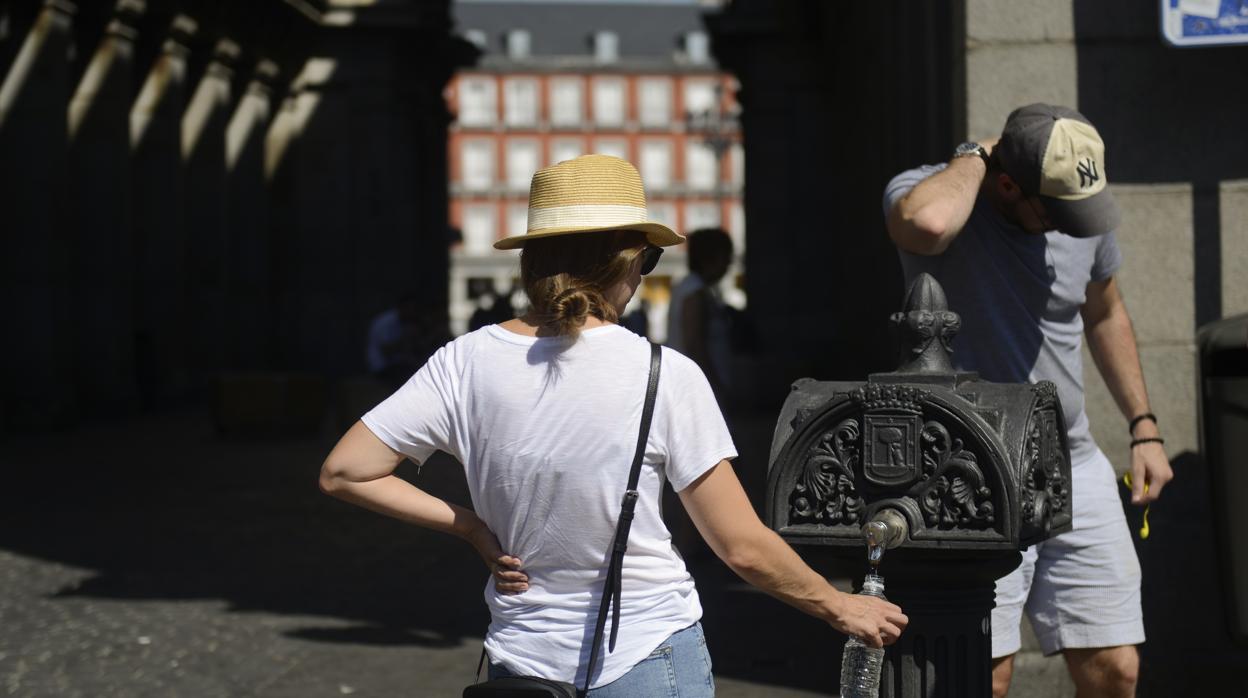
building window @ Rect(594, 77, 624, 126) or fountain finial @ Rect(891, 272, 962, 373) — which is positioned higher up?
building window @ Rect(594, 77, 624, 126)

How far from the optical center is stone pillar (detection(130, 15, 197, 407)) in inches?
992

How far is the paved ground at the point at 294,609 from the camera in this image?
18.6 feet

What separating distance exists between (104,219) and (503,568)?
839 inches

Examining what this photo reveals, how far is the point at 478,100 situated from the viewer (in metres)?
95.2

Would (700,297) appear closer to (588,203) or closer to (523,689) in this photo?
(588,203)

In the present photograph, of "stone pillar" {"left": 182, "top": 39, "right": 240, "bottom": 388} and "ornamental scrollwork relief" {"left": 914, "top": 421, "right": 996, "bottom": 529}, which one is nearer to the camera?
"ornamental scrollwork relief" {"left": 914, "top": 421, "right": 996, "bottom": 529}

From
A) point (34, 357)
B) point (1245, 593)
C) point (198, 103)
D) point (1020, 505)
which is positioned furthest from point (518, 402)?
point (198, 103)

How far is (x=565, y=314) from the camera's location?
9.48 ft

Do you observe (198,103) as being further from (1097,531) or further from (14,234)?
(1097,531)

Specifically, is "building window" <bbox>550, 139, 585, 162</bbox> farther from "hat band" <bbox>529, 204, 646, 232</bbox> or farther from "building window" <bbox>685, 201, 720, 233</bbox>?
"hat band" <bbox>529, 204, 646, 232</bbox>

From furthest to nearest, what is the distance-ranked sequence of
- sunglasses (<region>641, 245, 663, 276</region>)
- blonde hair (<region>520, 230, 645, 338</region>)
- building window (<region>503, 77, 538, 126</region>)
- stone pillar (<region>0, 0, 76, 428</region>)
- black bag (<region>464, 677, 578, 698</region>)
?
1. building window (<region>503, 77, 538, 126</region>)
2. stone pillar (<region>0, 0, 76, 428</region>)
3. sunglasses (<region>641, 245, 663, 276</region>)
4. blonde hair (<region>520, 230, 645, 338</region>)
5. black bag (<region>464, 677, 578, 698</region>)

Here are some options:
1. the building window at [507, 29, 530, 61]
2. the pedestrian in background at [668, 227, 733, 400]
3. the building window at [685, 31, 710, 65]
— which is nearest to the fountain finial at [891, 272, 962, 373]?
the pedestrian in background at [668, 227, 733, 400]

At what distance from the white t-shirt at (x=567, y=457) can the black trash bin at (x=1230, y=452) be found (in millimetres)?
2311

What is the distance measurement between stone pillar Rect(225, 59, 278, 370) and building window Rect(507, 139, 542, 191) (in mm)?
64094
